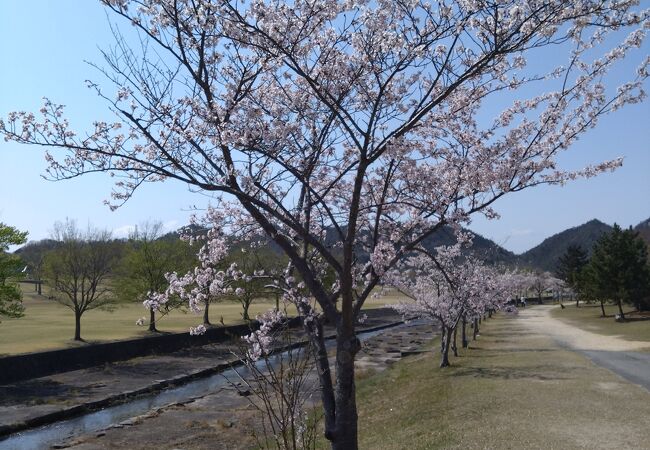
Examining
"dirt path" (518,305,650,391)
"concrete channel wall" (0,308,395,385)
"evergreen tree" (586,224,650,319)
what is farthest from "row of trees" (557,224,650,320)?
"concrete channel wall" (0,308,395,385)

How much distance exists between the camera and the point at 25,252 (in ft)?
298

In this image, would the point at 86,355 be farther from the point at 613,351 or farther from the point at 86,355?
the point at 613,351

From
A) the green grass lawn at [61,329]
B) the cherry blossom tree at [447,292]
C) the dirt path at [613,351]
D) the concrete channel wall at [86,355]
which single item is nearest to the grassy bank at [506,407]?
the dirt path at [613,351]

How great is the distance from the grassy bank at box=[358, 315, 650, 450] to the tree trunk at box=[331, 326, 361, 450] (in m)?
4.77

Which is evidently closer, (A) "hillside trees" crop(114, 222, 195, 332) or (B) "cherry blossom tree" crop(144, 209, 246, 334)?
(B) "cherry blossom tree" crop(144, 209, 246, 334)

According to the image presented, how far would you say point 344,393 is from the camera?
627cm

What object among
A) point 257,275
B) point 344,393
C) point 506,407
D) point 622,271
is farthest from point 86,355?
point 622,271

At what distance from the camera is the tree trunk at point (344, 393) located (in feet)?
20.5

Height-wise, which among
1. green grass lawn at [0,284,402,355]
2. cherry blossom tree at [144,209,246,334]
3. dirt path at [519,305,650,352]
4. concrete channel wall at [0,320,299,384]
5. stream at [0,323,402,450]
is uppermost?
cherry blossom tree at [144,209,246,334]

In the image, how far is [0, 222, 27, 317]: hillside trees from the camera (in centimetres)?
2717

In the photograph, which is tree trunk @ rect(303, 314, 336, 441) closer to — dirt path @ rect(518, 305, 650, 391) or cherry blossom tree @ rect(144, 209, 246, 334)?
cherry blossom tree @ rect(144, 209, 246, 334)

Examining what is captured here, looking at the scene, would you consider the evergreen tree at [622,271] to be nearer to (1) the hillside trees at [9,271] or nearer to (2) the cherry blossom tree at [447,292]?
(2) the cherry blossom tree at [447,292]

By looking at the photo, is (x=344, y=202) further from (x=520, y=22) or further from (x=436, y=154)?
(x=520, y=22)

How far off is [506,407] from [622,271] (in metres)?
37.5
